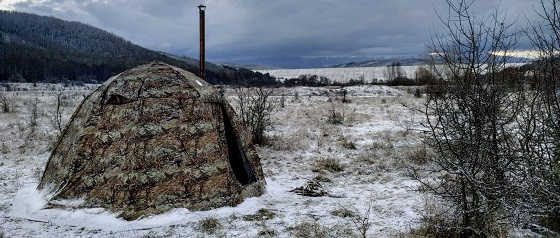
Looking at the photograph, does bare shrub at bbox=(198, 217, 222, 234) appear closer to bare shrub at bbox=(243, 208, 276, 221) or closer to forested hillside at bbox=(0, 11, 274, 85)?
bare shrub at bbox=(243, 208, 276, 221)

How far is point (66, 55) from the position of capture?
71.6 meters

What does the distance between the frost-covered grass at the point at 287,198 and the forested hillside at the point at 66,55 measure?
13.9m

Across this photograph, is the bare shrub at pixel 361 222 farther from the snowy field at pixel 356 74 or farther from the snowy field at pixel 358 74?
the snowy field at pixel 356 74

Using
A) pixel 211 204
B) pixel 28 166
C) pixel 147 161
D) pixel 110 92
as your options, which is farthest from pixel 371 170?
pixel 28 166

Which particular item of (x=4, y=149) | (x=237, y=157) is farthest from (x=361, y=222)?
(x=4, y=149)

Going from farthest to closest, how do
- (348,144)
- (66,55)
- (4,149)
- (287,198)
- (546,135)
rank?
1. (66,55)
2. (348,144)
3. (4,149)
4. (287,198)
5. (546,135)

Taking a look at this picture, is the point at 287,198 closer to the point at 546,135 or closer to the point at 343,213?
the point at 343,213

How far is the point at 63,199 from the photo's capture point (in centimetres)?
534

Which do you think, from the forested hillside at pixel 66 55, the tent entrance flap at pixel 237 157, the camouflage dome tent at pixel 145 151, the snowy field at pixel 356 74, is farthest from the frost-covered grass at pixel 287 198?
the snowy field at pixel 356 74

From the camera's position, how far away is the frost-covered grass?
4.82 m

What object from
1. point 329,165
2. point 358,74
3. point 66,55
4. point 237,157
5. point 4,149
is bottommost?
point 329,165

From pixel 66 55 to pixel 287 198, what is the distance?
79083mm

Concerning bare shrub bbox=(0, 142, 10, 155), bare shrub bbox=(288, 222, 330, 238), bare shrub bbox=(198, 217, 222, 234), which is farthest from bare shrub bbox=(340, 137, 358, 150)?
bare shrub bbox=(0, 142, 10, 155)

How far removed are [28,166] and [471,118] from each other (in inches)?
350
